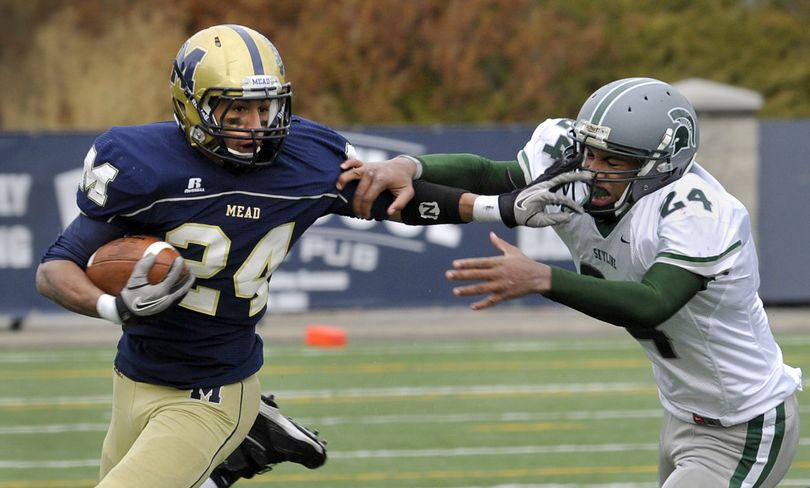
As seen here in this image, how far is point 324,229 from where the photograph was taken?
1131 cm

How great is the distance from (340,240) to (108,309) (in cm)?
766

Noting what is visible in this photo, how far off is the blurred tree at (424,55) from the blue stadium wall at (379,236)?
679cm

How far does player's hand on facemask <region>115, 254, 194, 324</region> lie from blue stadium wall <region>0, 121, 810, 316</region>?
748 centimetres

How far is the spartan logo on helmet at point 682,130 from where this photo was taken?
3990 mm

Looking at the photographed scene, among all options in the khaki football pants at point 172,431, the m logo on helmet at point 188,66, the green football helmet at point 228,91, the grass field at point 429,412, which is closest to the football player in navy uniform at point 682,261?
the green football helmet at point 228,91

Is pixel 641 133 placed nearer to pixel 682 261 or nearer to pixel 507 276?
pixel 682 261

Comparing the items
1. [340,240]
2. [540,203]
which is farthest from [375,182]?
[340,240]

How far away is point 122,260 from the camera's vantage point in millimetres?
3785

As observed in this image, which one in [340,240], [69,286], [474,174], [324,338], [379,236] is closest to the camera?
[69,286]

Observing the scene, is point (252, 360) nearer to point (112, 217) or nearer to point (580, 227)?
point (112, 217)

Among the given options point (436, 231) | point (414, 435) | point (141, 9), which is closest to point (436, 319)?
point (436, 231)

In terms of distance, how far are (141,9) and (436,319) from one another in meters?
10.2

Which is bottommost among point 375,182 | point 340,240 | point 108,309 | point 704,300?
point 340,240

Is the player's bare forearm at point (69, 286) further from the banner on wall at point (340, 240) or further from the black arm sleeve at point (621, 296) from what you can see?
the banner on wall at point (340, 240)
